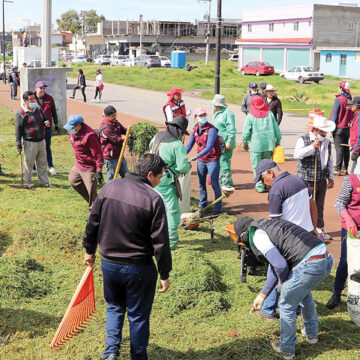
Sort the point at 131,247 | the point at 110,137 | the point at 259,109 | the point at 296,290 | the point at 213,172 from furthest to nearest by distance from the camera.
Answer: the point at 259,109
the point at 213,172
the point at 110,137
the point at 296,290
the point at 131,247

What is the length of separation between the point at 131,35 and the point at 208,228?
95729 mm

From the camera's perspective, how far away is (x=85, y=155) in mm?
8797

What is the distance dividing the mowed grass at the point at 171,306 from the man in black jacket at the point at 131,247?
0.60 meters

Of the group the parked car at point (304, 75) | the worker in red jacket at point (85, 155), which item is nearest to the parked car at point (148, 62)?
the parked car at point (304, 75)

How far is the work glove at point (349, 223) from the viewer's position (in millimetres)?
5828

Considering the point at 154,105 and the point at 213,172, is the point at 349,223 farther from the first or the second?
the point at 154,105

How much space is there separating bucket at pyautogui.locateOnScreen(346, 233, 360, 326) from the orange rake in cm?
268

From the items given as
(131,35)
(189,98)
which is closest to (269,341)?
(189,98)

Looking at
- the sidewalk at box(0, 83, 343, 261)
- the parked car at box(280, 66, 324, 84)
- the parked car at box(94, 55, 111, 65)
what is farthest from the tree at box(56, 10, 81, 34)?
the sidewalk at box(0, 83, 343, 261)

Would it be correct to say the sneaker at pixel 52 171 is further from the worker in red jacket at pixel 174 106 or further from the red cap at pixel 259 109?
the red cap at pixel 259 109

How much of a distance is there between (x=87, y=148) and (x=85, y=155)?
116 mm

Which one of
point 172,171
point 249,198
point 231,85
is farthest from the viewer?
point 231,85

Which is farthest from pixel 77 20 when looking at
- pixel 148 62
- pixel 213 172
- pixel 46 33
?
pixel 213 172

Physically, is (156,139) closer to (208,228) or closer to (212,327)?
(208,228)
